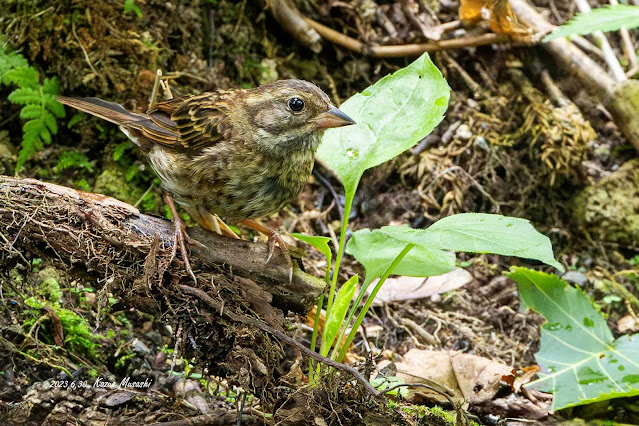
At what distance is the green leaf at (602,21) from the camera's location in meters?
4.23

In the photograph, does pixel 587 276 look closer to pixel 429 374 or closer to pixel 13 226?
pixel 429 374

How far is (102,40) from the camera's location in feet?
15.2

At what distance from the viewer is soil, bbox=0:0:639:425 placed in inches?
120

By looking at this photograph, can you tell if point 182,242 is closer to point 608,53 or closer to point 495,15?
point 495,15

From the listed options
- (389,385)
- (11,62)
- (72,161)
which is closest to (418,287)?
(389,385)

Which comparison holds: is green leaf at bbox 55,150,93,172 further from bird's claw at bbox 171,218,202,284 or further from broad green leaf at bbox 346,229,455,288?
broad green leaf at bbox 346,229,455,288

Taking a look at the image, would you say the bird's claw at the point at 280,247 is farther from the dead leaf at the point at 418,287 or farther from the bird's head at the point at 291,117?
the dead leaf at the point at 418,287

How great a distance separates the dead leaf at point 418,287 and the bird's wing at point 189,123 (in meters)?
1.64

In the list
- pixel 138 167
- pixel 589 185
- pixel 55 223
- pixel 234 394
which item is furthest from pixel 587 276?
pixel 55 223

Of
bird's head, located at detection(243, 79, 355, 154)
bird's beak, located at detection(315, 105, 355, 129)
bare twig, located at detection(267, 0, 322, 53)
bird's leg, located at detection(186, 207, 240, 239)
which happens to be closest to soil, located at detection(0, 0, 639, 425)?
bare twig, located at detection(267, 0, 322, 53)

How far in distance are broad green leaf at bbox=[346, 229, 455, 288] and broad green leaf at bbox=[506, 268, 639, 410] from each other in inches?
28.8

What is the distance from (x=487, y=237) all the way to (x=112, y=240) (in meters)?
1.73

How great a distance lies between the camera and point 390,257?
11.2 ft

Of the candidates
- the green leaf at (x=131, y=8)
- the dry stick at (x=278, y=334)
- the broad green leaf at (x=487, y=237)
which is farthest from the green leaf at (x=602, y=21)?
the green leaf at (x=131, y=8)
